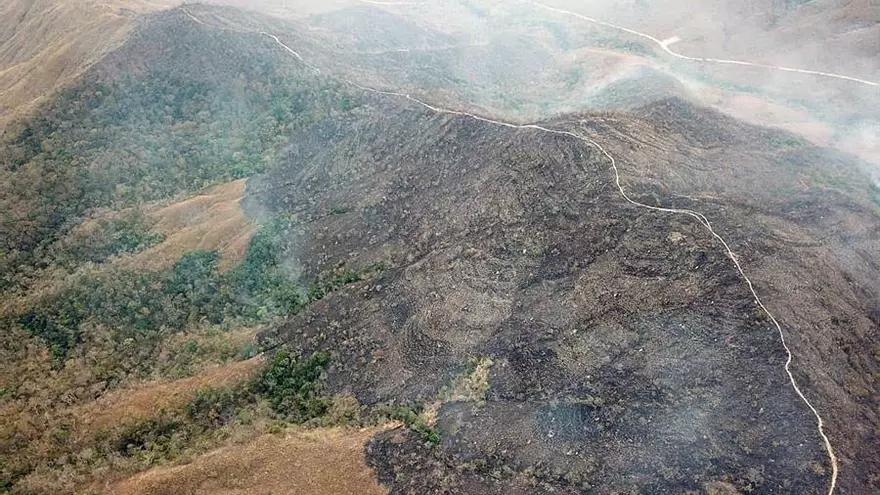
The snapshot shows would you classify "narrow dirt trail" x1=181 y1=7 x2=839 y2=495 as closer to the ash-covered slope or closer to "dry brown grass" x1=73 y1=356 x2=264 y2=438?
the ash-covered slope

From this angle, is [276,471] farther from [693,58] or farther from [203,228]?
[693,58]

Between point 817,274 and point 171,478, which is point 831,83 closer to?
point 817,274

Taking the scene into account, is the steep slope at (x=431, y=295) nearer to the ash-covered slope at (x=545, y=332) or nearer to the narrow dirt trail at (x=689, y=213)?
the ash-covered slope at (x=545, y=332)

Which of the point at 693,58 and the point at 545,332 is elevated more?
the point at 693,58

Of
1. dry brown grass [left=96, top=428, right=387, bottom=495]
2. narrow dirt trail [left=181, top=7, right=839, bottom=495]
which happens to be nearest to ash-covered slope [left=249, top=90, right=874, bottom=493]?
narrow dirt trail [left=181, top=7, right=839, bottom=495]

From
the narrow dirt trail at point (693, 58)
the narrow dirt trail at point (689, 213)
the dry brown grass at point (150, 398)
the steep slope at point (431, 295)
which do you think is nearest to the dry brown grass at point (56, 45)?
the steep slope at point (431, 295)

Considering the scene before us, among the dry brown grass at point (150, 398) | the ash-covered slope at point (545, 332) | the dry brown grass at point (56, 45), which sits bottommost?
the dry brown grass at point (150, 398)

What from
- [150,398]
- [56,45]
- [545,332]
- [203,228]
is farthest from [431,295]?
[56,45]
